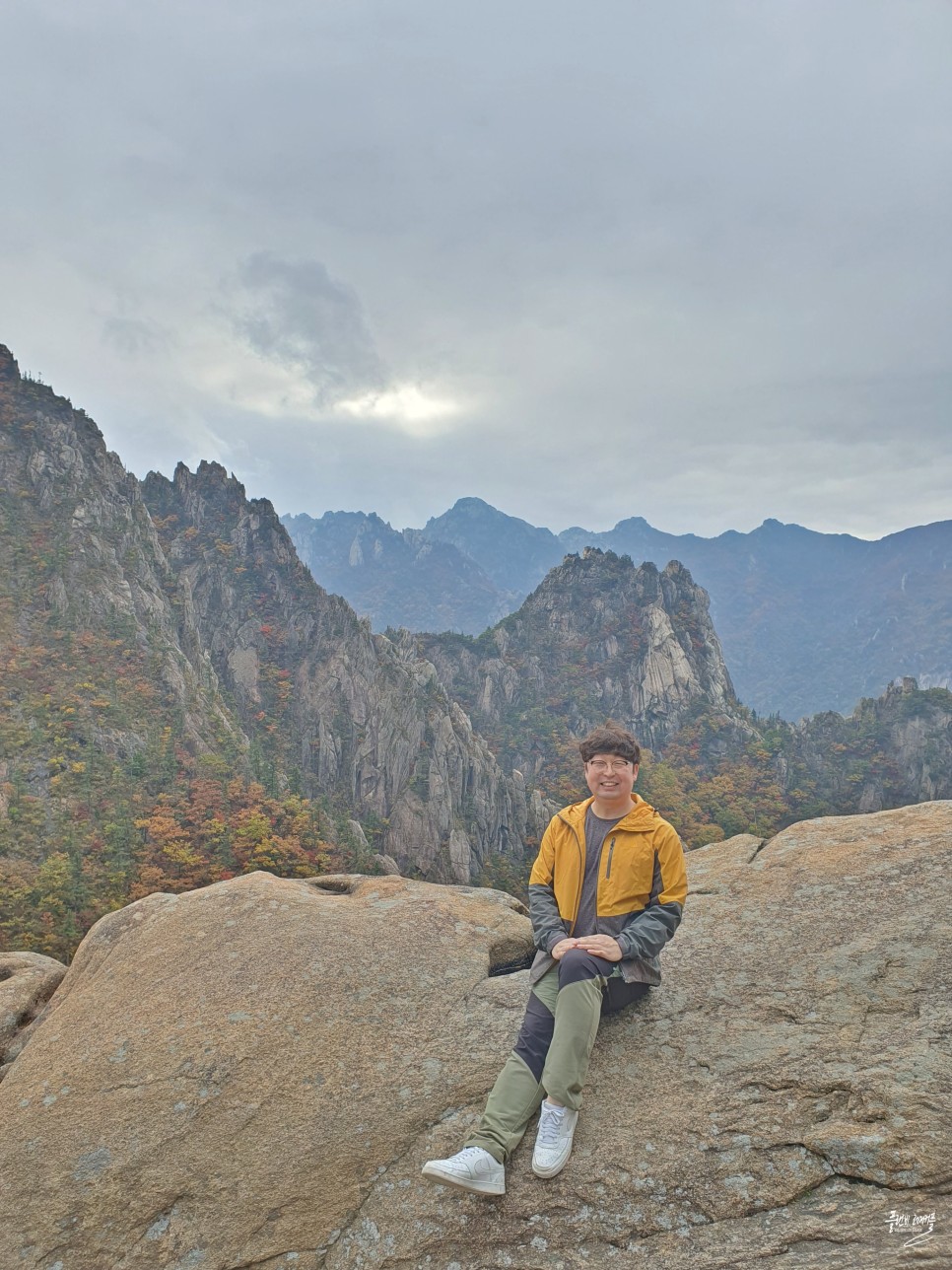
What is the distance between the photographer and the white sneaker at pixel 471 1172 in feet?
14.9

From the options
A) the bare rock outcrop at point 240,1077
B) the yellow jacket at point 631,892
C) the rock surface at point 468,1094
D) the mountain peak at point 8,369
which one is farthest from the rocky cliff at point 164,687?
the yellow jacket at point 631,892

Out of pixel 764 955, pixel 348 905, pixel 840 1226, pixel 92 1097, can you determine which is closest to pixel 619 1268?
pixel 840 1226

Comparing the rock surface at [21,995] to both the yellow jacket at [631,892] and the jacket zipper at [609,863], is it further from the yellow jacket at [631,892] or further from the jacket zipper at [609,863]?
the jacket zipper at [609,863]

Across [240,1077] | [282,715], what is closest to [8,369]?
[282,715]

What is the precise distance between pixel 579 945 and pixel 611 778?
1.51 m

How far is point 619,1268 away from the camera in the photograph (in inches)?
161

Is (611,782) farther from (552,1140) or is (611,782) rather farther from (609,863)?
(552,1140)

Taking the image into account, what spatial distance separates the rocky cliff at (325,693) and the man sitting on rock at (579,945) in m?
75.2

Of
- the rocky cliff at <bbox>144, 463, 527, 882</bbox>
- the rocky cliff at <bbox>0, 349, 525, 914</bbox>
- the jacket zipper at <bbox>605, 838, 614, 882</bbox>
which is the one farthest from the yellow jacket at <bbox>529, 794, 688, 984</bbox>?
the rocky cliff at <bbox>144, 463, 527, 882</bbox>

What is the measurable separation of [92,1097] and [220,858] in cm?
4475

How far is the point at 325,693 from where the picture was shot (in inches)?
3942

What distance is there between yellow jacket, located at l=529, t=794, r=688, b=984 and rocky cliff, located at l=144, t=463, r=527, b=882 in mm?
75211

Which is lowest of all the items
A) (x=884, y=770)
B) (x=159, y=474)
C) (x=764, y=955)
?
(x=884, y=770)

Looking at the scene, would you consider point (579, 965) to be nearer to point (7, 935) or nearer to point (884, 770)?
point (7, 935)
